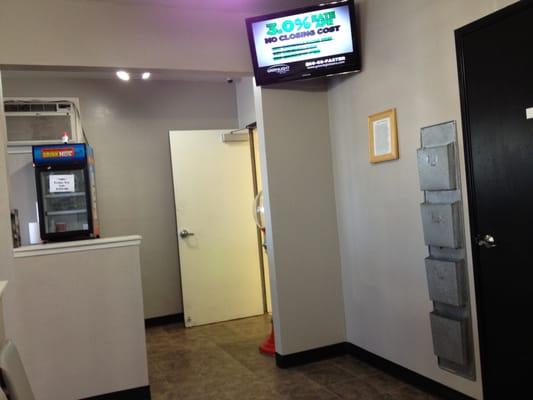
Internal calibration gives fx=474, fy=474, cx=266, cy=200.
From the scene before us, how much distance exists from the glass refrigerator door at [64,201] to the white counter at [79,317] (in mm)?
739

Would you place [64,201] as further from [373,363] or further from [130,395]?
[373,363]

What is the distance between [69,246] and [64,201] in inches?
41.0

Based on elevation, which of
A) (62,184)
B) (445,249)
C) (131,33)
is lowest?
(445,249)

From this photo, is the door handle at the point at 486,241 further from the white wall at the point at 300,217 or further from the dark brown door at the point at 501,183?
the white wall at the point at 300,217

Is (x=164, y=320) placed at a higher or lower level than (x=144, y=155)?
lower

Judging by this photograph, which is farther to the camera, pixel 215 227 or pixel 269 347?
pixel 215 227

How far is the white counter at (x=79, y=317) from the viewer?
298 cm

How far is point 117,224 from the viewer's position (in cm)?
506

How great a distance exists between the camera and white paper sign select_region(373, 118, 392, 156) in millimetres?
3092

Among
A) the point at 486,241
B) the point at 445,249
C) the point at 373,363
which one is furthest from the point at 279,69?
the point at 373,363

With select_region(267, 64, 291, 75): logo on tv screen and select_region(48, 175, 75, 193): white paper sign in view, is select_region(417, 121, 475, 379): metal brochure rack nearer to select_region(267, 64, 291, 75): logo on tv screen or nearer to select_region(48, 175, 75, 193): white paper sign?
select_region(267, 64, 291, 75): logo on tv screen

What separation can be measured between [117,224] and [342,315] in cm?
263

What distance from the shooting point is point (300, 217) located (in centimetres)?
367

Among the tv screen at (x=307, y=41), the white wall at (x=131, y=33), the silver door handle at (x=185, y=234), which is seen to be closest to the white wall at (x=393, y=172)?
the tv screen at (x=307, y=41)
